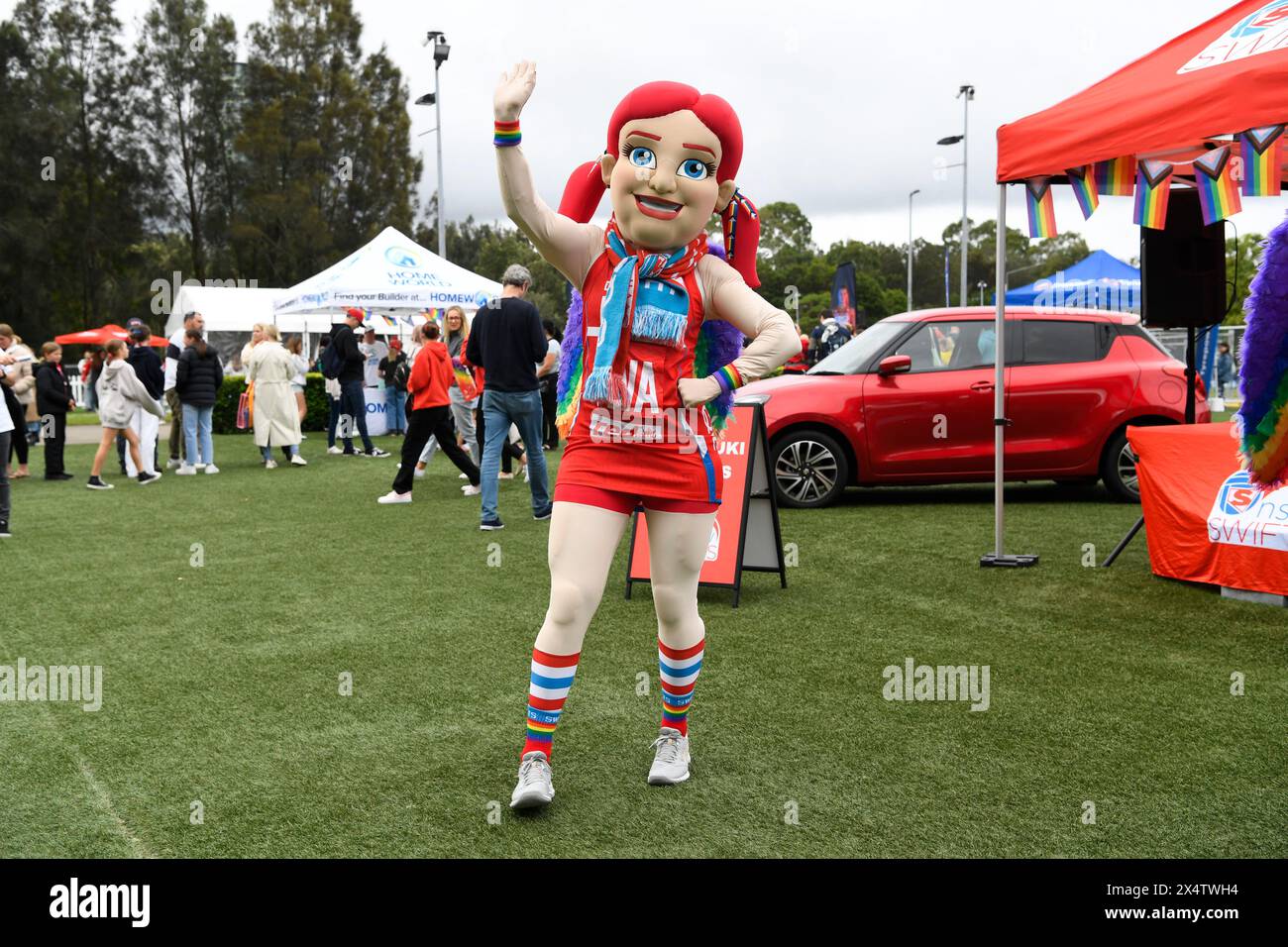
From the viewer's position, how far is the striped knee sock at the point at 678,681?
13.0ft

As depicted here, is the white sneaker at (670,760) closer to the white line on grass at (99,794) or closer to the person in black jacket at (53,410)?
the white line on grass at (99,794)

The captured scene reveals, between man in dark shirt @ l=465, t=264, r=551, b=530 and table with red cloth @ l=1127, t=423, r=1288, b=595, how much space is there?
14.3ft

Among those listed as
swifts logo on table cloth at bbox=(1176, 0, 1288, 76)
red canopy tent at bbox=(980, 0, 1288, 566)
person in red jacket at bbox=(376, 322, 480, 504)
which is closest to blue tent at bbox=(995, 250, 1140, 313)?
person in red jacket at bbox=(376, 322, 480, 504)

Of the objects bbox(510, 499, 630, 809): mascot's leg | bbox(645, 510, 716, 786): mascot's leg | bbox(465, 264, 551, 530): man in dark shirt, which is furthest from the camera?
bbox(465, 264, 551, 530): man in dark shirt

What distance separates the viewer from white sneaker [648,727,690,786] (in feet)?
12.7

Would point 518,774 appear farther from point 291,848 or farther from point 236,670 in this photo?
point 236,670

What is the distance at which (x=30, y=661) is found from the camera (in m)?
5.49

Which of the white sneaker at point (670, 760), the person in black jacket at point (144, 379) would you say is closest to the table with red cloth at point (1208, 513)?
the white sneaker at point (670, 760)

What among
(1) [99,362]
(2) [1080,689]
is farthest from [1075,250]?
(2) [1080,689]

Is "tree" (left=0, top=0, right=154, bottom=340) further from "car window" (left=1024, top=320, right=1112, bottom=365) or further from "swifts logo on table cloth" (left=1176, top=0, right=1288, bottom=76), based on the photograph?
"swifts logo on table cloth" (left=1176, top=0, right=1288, bottom=76)

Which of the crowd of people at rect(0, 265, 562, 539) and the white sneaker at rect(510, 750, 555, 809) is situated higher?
the crowd of people at rect(0, 265, 562, 539)

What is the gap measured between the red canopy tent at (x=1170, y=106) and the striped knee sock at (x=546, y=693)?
Result: 3.77m
